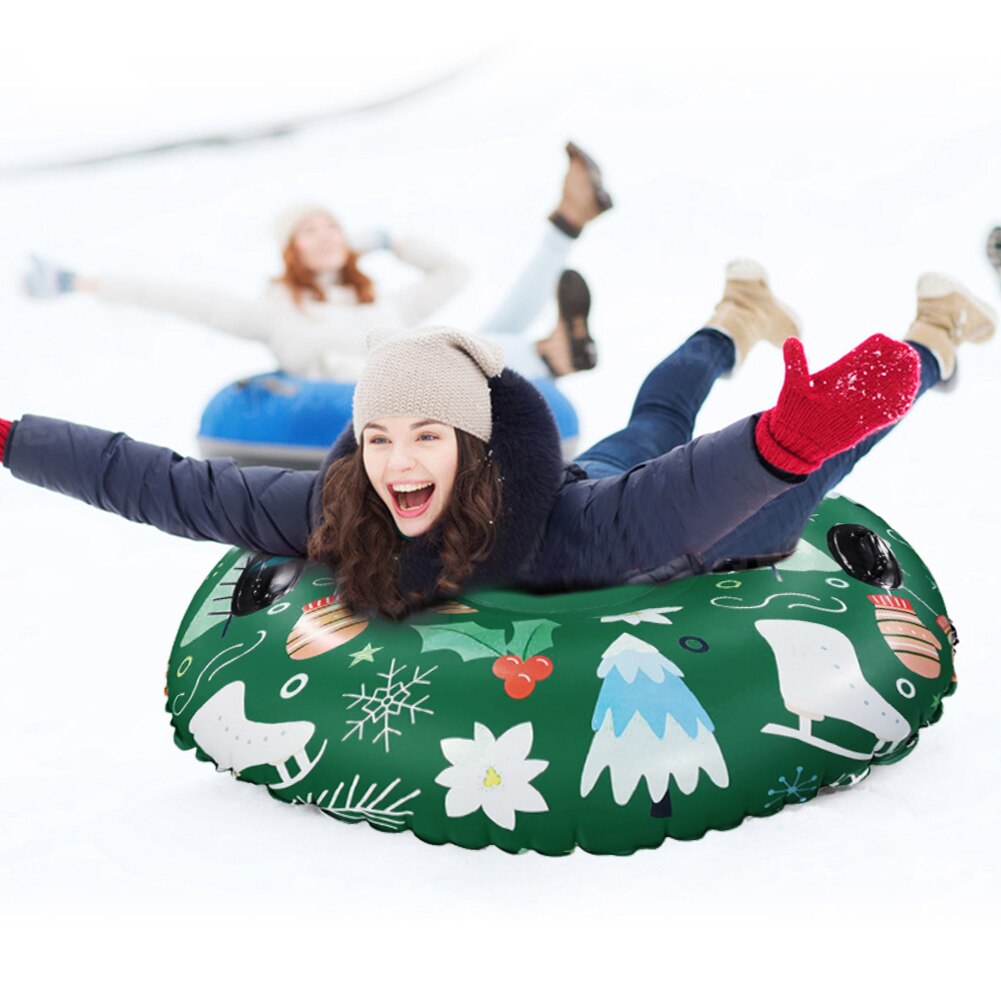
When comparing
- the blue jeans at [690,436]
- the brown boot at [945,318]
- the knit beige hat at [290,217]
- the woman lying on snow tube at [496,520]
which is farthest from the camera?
the knit beige hat at [290,217]

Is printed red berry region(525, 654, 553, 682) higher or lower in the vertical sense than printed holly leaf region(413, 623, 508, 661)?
lower

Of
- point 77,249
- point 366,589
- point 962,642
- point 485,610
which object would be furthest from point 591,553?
point 77,249

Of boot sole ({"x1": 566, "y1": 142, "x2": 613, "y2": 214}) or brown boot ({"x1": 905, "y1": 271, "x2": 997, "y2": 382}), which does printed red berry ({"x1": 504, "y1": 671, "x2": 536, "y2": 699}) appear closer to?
brown boot ({"x1": 905, "y1": 271, "x2": 997, "y2": 382})

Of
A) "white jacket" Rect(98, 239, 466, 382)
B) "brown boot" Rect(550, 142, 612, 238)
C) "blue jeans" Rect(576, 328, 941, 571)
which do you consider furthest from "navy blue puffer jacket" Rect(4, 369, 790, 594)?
"brown boot" Rect(550, 142, 612, 238)

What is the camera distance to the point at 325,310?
3275mm

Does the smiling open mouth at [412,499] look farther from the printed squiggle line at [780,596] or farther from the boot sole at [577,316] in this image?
the boot sole at [577,316]

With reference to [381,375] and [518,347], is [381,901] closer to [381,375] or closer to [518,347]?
[381,375]

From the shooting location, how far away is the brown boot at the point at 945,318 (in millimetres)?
2408

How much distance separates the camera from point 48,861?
1737 mm

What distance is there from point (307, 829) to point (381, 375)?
2.02 feet

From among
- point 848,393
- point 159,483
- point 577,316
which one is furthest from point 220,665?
point 577,316

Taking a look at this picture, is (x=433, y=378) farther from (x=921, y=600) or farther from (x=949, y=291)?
(x=949, y=291)

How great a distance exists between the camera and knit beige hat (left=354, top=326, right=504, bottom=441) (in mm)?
1739

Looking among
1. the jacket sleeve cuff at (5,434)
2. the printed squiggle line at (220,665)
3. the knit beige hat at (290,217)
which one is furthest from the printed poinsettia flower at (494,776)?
the knit beige hat at (290,217)
